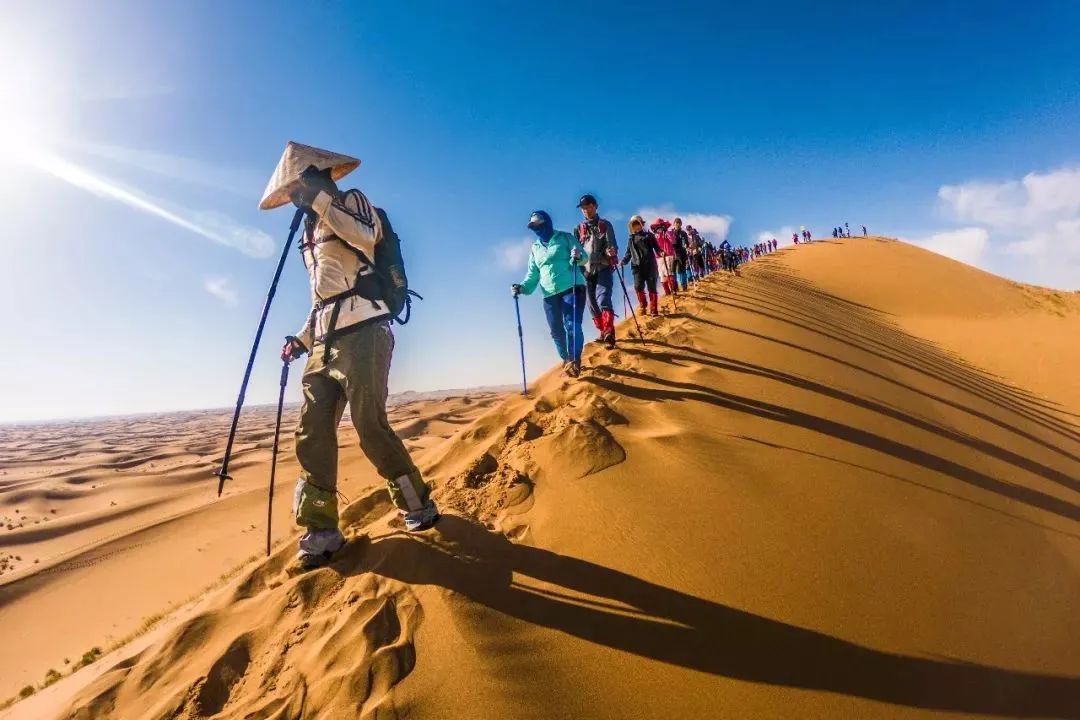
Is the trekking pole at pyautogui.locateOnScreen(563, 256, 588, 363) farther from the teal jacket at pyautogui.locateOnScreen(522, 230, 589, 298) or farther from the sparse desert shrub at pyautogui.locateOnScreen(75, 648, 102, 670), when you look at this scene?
the sparse desert shrub at pyautogui.locateOnScreen(75, 648, 102, 670)

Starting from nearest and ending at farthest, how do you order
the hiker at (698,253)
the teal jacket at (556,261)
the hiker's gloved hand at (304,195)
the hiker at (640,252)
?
the hiker's gloved hand at (304,195)
the teal jacket at (556,261)
the hiker at (640,252)
the hiker at (698,253)

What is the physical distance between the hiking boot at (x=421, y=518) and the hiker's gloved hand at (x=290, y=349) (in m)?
1.22

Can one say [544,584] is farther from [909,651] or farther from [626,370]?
[626,370]

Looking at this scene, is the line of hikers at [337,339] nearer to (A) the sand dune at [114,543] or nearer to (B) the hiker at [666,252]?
(A) the sand dune at [114,543]

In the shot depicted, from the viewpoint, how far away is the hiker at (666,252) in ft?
42.4

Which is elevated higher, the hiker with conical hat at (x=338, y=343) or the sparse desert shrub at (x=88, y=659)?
the hiker with conical hat at (x=338, y=343)

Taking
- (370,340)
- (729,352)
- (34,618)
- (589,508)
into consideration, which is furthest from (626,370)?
(34,618)

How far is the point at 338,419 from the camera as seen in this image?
302 centimetres

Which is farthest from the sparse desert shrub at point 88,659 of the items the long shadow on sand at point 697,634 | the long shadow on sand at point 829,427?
the long shadow on sand at point 829,427

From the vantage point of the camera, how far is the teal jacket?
258 inches

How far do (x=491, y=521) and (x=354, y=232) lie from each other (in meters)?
2.04

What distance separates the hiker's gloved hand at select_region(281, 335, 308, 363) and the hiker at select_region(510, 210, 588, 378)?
12.9ft

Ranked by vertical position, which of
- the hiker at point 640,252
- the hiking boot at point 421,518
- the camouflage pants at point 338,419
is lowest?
the hiking boot at point 421,518

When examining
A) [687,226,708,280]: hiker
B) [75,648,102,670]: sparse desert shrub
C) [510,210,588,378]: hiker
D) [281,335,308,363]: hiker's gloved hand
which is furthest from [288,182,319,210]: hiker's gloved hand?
[687,226,708,280]: hiker
